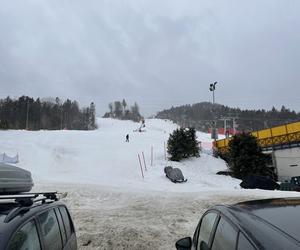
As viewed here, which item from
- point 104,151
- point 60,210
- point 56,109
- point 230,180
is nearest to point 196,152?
point 230,180

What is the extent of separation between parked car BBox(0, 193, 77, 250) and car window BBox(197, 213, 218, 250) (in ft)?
5.27

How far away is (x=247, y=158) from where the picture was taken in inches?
1409

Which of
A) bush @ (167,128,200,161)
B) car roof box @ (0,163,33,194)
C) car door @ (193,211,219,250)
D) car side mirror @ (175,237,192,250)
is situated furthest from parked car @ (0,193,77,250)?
bush @ (167,128,200,161)

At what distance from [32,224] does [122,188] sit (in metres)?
19.7

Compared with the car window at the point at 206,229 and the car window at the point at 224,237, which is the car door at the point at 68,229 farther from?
the car window at the point at 224,237

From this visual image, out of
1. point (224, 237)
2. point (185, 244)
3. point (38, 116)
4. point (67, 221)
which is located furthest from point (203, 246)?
point (38, 116)

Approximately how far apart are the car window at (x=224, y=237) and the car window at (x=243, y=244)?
118 mm

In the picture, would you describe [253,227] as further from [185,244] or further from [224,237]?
[185,244]

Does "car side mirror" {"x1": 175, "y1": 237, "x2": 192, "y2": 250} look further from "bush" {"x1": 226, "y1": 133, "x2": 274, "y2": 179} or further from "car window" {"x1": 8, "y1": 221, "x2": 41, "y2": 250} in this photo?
"bush" {"x1": 226, "y1": 133, "x2": 274, "y2": 179}

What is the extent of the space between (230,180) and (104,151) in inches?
745

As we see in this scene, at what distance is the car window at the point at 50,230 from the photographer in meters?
4.64

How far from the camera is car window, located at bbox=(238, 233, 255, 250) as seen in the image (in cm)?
286

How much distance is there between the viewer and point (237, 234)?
326cm

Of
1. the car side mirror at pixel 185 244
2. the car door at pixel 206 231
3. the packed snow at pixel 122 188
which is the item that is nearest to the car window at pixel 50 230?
the car side mirror at pixel 185 244
